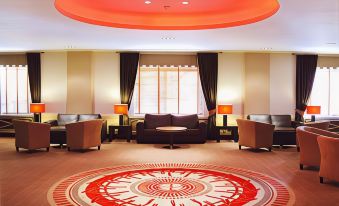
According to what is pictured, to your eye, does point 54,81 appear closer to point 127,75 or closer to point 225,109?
point 127,75

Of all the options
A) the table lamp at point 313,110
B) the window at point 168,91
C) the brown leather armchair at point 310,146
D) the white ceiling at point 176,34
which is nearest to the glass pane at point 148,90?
the window at point 168,91

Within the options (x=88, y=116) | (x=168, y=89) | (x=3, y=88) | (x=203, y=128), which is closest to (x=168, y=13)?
(x=203, y=128)

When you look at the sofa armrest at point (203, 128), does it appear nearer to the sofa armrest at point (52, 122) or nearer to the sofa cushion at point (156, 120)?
the sofa cushion at point (156, 120)

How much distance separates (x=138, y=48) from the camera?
10633 mm

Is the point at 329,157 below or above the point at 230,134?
above

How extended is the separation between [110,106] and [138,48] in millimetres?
2020

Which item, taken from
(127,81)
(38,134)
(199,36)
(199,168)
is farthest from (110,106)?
(199,168)

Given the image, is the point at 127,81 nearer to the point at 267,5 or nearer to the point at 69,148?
the point at 69,148

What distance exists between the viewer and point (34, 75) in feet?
37.4

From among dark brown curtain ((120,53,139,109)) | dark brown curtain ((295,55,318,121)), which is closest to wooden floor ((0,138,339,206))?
dark brown curtain ((120,53,139,109))

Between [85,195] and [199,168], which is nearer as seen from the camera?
[85,195]

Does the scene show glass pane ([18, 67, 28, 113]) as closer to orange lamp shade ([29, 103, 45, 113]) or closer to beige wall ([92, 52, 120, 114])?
orange lamp shade ([29, 103, 45, 113])

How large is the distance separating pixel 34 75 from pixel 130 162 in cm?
543

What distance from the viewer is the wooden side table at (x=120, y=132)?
10.8 m
